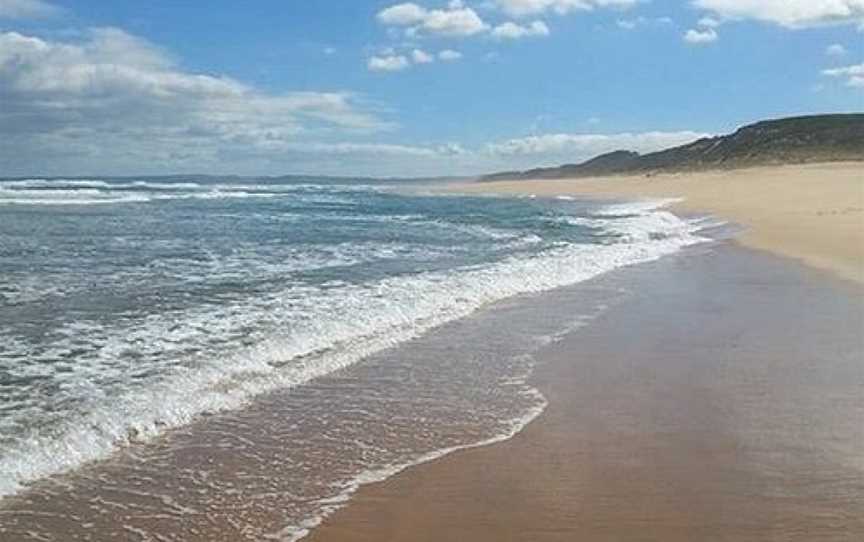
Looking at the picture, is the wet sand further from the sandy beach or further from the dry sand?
the dry sand

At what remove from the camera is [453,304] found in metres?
12.7

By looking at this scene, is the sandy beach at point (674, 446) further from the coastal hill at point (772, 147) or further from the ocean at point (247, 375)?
the coastal hill at point (772, 147)

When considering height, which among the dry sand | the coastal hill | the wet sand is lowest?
the wet sand

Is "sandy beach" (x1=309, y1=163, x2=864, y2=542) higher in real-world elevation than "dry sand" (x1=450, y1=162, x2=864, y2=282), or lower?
lower

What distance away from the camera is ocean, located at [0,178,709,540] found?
18.3 ft

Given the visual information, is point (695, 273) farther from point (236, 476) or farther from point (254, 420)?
point (236, 476)

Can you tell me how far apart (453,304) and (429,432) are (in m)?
5.87

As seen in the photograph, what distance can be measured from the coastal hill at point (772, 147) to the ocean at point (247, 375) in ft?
240

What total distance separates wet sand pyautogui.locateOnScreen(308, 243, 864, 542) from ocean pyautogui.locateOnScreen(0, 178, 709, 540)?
38 centimetres

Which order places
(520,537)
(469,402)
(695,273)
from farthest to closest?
(695,273), (469,402), (520,537)

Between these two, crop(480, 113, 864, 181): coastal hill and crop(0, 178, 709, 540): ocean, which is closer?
crop(0, 178, 709, 540): ocean

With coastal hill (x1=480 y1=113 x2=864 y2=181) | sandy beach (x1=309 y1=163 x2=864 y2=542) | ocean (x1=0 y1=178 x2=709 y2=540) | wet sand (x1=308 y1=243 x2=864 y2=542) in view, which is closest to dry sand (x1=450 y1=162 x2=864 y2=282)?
ocean (x1=0 y1=178 x2=709 y2=540)

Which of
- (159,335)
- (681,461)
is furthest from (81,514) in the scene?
(159,335)

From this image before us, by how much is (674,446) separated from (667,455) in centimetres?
23
